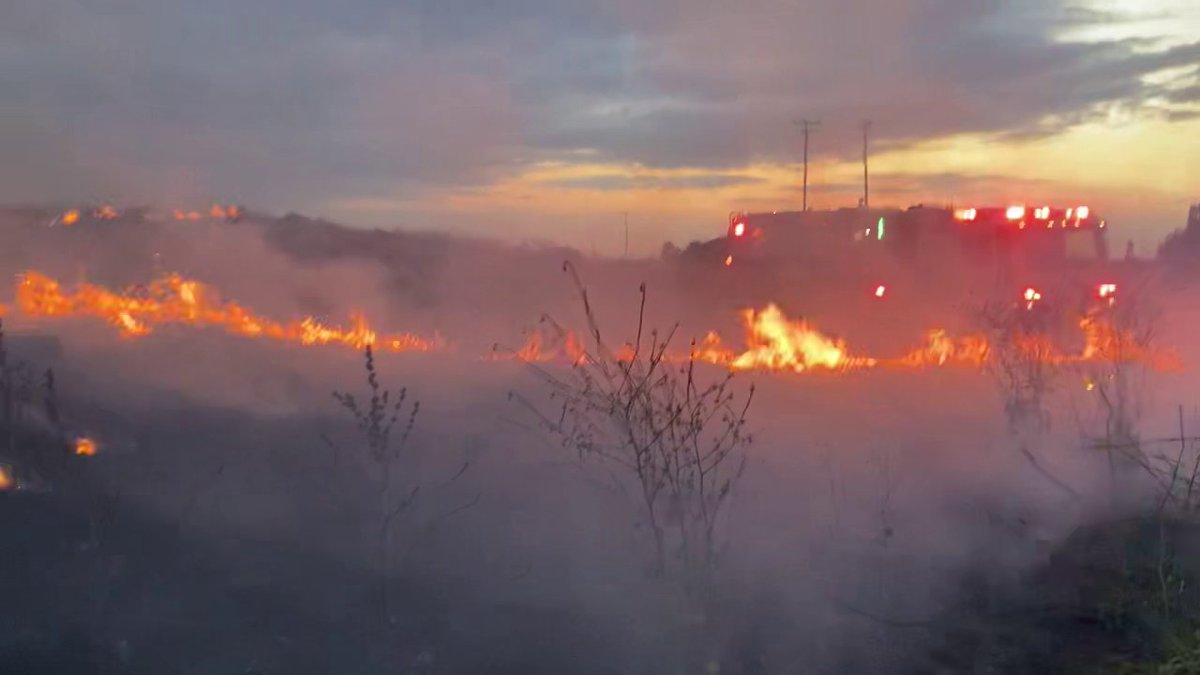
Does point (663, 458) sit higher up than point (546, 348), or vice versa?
point (546, 348)

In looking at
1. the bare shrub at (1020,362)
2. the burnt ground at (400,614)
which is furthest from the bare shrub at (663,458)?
the bare shrub at (1020,362)

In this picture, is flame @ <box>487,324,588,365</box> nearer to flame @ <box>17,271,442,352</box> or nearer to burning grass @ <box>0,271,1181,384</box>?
burning grass @ <box>0,271,1181,384</box>

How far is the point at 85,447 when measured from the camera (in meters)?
8.11

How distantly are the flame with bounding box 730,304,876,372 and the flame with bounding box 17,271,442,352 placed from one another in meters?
3.40

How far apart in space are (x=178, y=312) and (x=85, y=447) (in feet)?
11.7

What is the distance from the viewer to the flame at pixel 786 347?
12.5 metres

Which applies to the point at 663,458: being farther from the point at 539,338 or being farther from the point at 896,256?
the point at 896,256

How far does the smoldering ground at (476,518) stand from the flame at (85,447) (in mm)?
144

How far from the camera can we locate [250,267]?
12.7 m

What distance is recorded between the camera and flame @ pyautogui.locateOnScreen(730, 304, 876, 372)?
12.5 metres

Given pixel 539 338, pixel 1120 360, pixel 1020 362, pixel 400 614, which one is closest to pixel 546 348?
pixel 539 338

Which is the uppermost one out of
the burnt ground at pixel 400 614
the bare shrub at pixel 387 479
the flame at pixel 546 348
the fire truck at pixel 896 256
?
the fire truck at pixel 896 256

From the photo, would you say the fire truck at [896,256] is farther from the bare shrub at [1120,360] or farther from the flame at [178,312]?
the flame at [178,312]

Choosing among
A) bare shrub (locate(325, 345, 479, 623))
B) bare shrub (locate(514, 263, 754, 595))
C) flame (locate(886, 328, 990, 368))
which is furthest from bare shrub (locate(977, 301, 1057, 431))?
bare shrub (locate(325, 345, 479, 623))
